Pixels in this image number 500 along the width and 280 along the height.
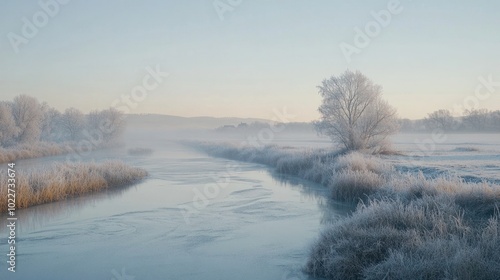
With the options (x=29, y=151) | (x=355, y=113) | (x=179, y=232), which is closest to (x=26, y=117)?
A: (x=29, y=151)

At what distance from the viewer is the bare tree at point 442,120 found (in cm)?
7569

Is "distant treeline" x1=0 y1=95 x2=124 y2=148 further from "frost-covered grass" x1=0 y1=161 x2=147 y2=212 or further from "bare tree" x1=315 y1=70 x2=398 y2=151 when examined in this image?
"bare tree" x1=315 y1=70 x2=398 y2=151

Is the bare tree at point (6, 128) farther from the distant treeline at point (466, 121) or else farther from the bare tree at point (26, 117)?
the distant treeline at point (466, 121)

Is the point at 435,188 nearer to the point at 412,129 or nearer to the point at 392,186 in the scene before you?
the point at 392,186

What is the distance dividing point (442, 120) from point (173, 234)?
76783mm

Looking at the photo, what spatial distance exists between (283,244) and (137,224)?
4.82m

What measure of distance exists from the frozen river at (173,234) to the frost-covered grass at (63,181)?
57 centimetres

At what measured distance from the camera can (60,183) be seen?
611 inches

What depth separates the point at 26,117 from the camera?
143ft

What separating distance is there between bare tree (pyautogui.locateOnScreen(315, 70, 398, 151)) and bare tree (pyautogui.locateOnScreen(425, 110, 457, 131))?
181ft

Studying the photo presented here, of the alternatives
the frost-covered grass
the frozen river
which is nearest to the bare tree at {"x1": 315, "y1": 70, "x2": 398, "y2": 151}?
the frozen river

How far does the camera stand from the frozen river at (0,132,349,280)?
309 inches

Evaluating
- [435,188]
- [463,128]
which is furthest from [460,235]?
[463,128]

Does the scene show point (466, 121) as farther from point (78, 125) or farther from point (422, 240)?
point (422, 240)
